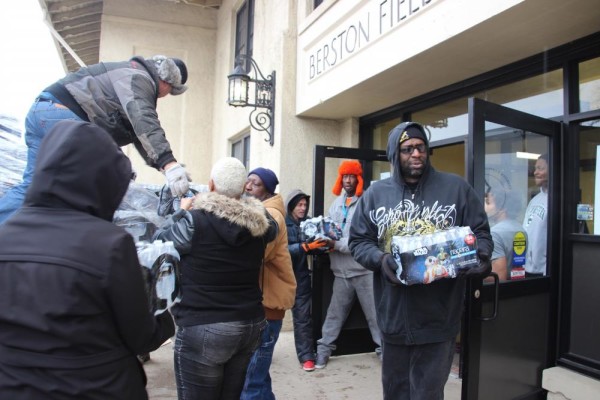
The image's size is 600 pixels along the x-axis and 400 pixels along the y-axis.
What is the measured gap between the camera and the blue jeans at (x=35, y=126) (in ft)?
6.71

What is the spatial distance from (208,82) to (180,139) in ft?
4.80

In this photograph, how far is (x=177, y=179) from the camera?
7.23 ft

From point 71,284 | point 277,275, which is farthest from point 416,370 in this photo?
point 71,284

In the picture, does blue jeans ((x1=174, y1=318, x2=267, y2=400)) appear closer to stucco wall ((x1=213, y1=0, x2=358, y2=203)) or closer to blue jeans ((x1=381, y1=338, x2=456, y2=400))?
blue jeans ((x1=381, y1=338, x2=456, y2=400))

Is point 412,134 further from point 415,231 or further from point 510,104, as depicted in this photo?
point 510,104

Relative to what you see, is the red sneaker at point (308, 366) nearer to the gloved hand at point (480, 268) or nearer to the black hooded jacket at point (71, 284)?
the gloved hand at point (480, 268)

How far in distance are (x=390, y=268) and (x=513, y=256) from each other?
149cm

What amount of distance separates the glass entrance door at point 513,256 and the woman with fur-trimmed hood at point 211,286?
5.00 feet

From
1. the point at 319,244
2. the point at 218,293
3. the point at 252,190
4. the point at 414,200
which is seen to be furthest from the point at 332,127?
the point at 218,293

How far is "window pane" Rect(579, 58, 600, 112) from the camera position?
11.3 feet

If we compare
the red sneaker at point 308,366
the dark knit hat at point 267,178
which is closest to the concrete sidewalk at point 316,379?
the red sneaker at point 308,366

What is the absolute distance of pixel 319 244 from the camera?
15.1ft

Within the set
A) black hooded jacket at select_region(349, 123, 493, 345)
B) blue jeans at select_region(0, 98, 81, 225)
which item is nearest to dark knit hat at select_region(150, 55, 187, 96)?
blue jeans at select_region(0, 98, 81, 225)

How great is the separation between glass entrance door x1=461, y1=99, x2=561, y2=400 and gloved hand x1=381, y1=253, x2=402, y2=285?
81 centimetres
